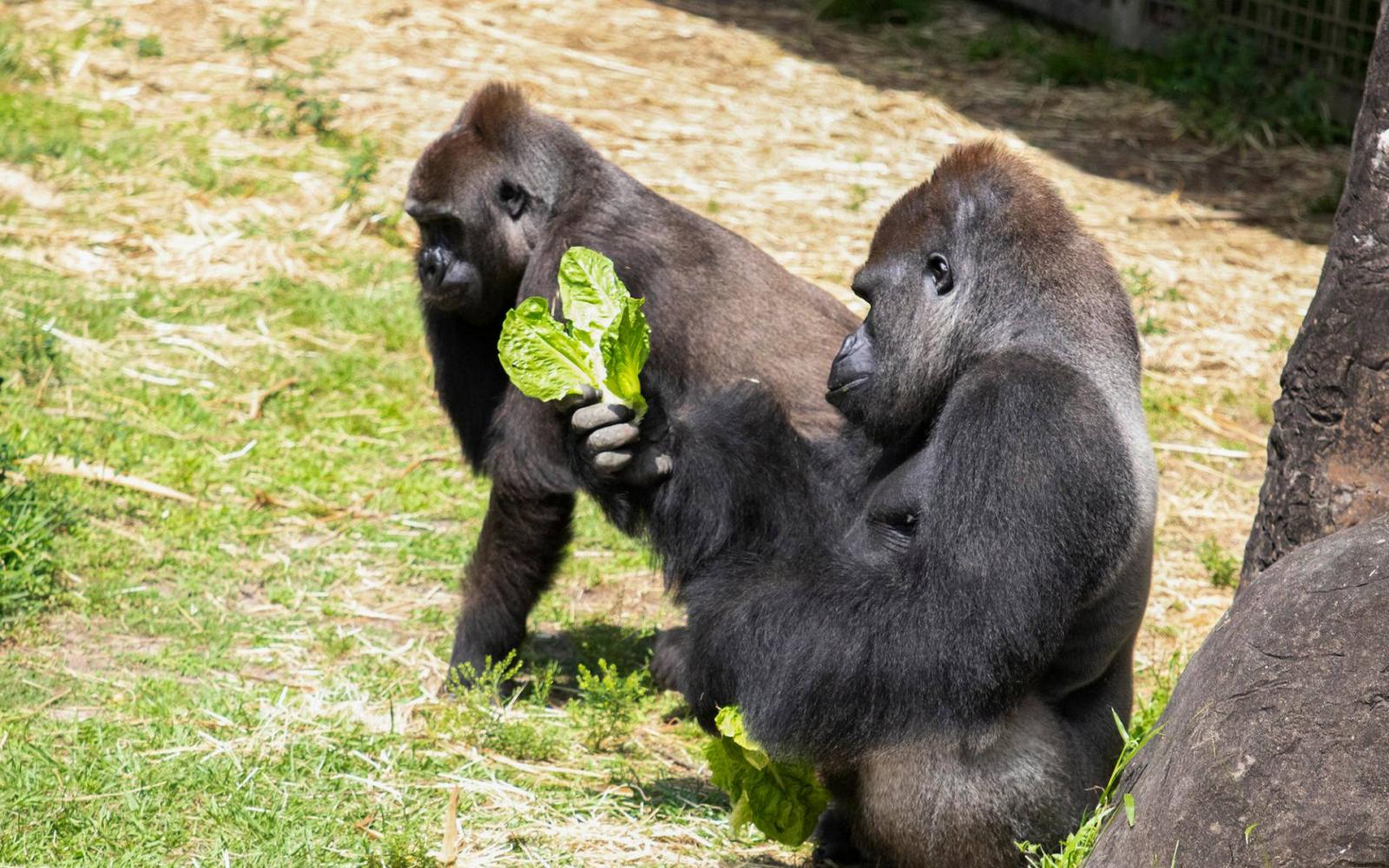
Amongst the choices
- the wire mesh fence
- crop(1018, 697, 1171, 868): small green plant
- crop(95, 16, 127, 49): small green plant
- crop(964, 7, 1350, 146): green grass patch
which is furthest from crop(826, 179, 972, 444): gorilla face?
crop(95, 16, 127, 49): small green plant

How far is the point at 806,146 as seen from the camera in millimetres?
9250

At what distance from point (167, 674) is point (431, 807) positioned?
1094 mm

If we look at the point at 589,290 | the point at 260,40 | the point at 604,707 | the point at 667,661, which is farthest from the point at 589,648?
the point at 260,40

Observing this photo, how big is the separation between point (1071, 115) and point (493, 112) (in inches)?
246

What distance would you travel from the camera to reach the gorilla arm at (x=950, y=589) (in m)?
3.09

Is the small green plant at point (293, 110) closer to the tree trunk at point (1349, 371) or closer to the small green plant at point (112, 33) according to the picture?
the small green plant at point (112, 33)

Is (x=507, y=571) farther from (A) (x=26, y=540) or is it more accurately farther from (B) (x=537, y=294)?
(A) (x=26, y=540)

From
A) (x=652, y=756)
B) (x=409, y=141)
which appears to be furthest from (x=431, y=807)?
(x=409, y=141)

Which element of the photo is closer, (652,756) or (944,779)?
(944,779)

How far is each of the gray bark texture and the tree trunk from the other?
2.52ft

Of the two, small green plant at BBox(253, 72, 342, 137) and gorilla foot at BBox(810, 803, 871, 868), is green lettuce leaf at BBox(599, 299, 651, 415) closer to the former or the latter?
gorilla foot at BBox(810, 803, 871, 868)

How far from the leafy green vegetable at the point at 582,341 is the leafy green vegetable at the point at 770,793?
2.85 feet

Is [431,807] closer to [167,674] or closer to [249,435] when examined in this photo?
[167,674]

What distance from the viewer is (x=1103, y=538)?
3.17 m
